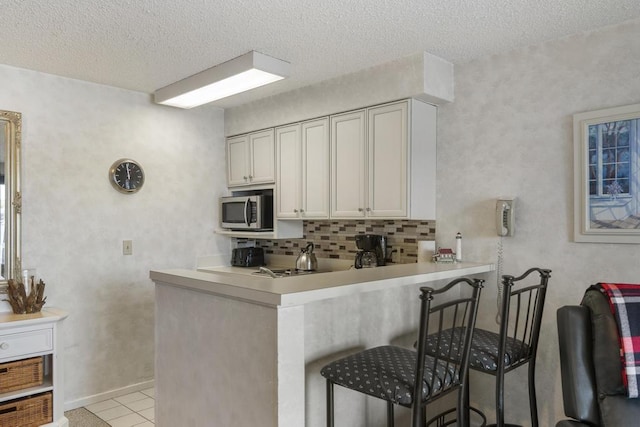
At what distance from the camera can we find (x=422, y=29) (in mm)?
2623

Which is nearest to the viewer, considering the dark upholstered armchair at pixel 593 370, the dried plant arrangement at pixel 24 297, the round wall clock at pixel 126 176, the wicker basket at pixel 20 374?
the dark upholstered armchair at pixel 593 370

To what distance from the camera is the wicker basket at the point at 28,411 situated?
2867 mm

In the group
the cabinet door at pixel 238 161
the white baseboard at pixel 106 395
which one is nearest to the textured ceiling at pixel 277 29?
the cabinet door at pixel 238 161

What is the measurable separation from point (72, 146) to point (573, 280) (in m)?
3.50

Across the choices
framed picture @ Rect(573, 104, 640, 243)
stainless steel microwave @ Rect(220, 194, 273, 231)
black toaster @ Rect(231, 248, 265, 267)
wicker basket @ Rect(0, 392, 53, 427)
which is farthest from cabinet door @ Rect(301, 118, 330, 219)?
wicker basket @ Rect(0, 392, 53, 427)

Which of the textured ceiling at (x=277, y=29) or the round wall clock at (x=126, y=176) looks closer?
the textured ceiling at (x=277, y=29)

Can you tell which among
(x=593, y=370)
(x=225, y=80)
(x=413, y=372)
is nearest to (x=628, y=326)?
(x=593, y=370)

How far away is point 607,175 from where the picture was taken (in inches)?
100

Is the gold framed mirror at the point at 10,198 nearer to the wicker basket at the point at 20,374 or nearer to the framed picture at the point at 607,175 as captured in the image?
the wicker basket at the point at 20,374

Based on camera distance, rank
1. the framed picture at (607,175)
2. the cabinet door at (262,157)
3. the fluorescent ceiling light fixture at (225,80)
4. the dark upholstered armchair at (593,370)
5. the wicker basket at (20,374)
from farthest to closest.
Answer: the cabinet door at (262,157)
the fluorescent ceiling light fixture at (225,80)
the wicker basket at (20,374)
the framed picture at (607,175)
the dark upholstered armchair at (593,370)

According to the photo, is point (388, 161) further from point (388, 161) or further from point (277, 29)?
point (277, 29)

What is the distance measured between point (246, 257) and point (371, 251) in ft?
4.45

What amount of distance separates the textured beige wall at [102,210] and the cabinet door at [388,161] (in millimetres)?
1783

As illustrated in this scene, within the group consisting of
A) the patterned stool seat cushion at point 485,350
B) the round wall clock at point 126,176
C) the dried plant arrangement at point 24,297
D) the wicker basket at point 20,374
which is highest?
the round wall clock at point 126,176
